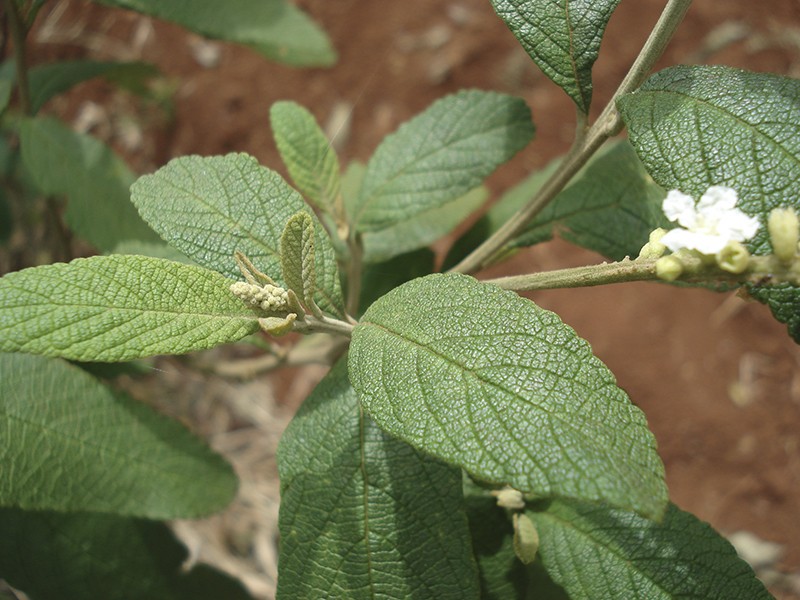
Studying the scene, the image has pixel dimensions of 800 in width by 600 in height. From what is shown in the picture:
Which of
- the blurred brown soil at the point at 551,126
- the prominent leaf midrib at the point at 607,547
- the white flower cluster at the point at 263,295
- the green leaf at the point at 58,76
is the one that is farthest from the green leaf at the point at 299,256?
the blurred brown soil at the point at 551,126

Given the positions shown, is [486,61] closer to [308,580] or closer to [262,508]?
[262,508]

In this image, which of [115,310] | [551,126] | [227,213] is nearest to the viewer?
[115,310]

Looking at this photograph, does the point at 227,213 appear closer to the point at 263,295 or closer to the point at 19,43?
the point at 263,295

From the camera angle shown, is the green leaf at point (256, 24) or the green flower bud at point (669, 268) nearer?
the green flower bud at point (669, 268)

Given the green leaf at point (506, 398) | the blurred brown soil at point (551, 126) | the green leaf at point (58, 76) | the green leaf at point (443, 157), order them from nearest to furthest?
1. the green leaf at point (506, 398)
2. the green leaf at point (443, 157)
3. the green leaf at point (58, 76)
4. the blurred brown soil at point (551, 126)

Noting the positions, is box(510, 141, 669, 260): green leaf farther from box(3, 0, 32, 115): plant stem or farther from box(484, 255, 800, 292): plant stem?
box(3, 0, 32, 115): plant stem

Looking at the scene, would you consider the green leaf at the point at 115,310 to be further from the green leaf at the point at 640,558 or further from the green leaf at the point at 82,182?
the green leaf at the point at 82,182

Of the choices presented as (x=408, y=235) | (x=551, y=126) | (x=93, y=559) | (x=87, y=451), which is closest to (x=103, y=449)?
(x=87, y=451)
